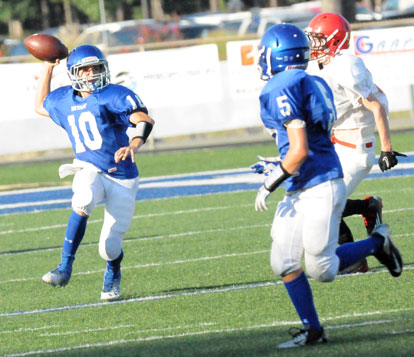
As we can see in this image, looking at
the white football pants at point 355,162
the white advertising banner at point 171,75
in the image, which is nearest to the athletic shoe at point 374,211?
the white football pants at point 355,162

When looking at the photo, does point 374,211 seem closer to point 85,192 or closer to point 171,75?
point 85,192

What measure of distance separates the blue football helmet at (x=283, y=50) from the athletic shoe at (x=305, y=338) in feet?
4.21

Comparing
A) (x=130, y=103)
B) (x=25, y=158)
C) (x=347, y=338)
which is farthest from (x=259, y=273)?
(x=25, y=158)

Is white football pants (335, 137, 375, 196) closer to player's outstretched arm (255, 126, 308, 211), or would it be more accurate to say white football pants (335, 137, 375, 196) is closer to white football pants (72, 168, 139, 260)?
white football pants (72, 168, 139, 260)

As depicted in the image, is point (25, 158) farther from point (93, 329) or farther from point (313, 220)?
point (313, 220)

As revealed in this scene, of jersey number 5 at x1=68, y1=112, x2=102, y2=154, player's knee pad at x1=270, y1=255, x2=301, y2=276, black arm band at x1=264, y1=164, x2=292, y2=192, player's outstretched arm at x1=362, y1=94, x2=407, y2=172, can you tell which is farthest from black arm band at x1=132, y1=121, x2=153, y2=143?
player's knee pad at x1=270, y1=255, x2=301, y2=276

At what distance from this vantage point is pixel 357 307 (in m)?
5.23

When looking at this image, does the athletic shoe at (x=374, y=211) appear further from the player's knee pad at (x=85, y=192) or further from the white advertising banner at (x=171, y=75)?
the white advertising banner at (x=171, y=75)

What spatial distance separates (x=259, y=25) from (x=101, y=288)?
17589 millimetres

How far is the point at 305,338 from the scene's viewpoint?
4441 millimetres

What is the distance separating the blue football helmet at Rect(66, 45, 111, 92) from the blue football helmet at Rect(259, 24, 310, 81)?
169 cm

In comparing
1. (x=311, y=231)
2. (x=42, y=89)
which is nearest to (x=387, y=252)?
(x=311, y=231)

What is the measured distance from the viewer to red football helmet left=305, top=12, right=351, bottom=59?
6102 mm

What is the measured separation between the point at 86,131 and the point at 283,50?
6.21 feet
